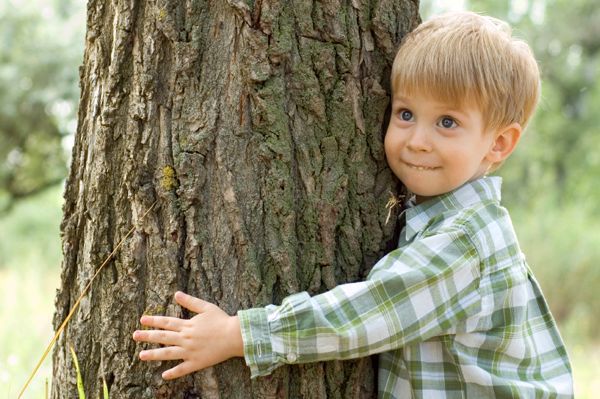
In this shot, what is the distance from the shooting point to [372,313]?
1853mm

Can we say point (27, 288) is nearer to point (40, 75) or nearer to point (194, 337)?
point (40, 75)

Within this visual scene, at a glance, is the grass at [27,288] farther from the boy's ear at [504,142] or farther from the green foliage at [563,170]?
the green foliage at [563,170]

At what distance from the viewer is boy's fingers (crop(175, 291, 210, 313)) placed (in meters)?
1.88

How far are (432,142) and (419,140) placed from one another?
0.04 m

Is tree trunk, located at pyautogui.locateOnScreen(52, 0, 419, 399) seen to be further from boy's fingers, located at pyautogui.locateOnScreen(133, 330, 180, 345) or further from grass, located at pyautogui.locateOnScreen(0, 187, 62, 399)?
grass, located at pyautogui.locateOnScreen(0, 187, 62, 399)

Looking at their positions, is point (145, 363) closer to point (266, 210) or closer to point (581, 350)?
point (266, 210)

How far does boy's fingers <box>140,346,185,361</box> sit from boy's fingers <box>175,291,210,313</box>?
4.1 inches

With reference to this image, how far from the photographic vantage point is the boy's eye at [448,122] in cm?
201

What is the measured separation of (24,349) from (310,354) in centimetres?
Result: 409

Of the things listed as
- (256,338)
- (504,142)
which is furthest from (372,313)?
(504,142)

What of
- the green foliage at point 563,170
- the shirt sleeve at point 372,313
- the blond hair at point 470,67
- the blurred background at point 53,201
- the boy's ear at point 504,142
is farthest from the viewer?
the green foliage at point 563,170

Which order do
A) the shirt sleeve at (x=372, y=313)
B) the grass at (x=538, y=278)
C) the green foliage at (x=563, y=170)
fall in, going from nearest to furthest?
the shirt sleeve at (x=372, y=313), the grass at (x=538, y=278), the green foliage at (x=563, y=170)

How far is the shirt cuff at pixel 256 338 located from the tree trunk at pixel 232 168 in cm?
6

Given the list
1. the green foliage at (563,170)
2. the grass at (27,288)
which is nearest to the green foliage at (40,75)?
the grass at (27,288)
